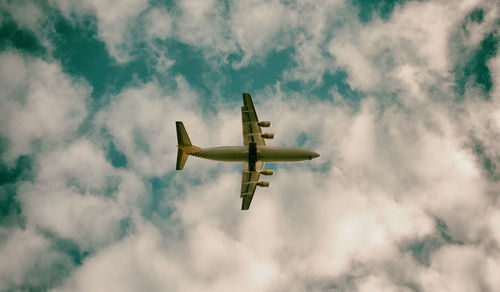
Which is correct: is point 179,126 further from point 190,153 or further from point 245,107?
point 245,107

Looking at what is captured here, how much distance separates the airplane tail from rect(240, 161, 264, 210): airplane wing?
36.3ft

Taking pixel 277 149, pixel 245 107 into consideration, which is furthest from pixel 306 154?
pixel 245 107

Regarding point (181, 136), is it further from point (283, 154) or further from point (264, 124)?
point (283, 154)

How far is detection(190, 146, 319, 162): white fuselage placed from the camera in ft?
204

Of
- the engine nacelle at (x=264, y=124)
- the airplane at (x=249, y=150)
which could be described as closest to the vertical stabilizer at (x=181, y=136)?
the airplane at (x=249, y=150)

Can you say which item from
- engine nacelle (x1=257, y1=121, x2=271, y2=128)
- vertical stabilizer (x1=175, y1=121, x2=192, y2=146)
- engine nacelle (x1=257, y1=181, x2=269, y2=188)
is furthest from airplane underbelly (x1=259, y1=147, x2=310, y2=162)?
vertical stabilizer (x1=175, y1=121, x2=192, y2=146)

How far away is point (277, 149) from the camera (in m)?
64.1

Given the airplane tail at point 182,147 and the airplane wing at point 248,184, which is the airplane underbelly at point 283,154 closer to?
the airplane wing at point 248,184

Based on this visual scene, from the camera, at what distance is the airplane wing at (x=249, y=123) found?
210 ft

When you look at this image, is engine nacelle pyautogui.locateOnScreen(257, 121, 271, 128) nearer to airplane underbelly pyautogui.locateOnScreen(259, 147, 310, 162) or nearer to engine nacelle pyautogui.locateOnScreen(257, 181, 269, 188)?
Result: airplane underbelly pyautogui.locateOnScreen(259, 147, 310, 162)

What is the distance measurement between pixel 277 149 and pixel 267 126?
14.5 ft

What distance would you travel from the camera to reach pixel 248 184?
6994cm

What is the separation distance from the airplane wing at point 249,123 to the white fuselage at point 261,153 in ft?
8.04

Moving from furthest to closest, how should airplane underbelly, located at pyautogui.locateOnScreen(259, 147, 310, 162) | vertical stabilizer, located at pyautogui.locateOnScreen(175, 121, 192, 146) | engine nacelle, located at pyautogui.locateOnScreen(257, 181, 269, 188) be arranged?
engine nacelle, located at pyautogui.locateOnScreen(257, 181, 269, 188), vertical stabilizer, located at pyautogui.locateOnScreen(175, 121, 192, 146), airplane underbelly, located at pyautogui.locateOnScreen(259, 147, 310, 162)
